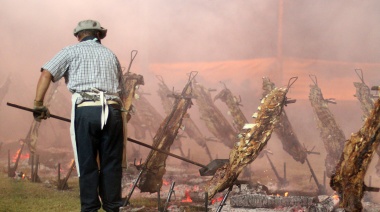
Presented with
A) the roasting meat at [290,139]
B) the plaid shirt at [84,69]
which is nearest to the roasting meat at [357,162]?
the plaid shirt at [84,69]

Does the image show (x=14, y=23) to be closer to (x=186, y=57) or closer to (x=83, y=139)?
(x=186, y=57)

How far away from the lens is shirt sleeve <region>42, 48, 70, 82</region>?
488cm

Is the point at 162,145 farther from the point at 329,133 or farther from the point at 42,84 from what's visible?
the point at 329,133

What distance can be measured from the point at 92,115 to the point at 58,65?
1.98 ft

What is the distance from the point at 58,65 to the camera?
492 cm

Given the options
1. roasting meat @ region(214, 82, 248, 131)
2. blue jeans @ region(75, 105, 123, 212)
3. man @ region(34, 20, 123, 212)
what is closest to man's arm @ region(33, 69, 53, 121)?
man @ region(34, 20, 123, 212)

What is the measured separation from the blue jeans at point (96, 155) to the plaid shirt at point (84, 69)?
0.72 feet

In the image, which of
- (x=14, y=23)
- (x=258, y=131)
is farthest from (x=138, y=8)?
(x=258, y=131)

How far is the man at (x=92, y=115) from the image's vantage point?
16.0 ft

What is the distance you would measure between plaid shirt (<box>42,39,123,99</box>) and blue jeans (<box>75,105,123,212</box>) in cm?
22

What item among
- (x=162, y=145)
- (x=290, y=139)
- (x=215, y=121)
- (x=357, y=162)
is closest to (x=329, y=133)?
(x=290, y=139)

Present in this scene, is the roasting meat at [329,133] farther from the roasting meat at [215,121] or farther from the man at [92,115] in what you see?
the man at [92,115]

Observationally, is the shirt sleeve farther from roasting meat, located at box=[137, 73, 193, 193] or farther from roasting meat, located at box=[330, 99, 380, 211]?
roasting meat, located at box=[137, 73, 193, 193]

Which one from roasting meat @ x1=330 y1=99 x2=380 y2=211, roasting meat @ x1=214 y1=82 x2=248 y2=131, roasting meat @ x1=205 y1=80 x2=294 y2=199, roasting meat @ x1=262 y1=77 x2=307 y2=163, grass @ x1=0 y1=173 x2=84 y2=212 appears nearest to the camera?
roasting meat @ x1=330 y1=99 x2=380 y2=211
